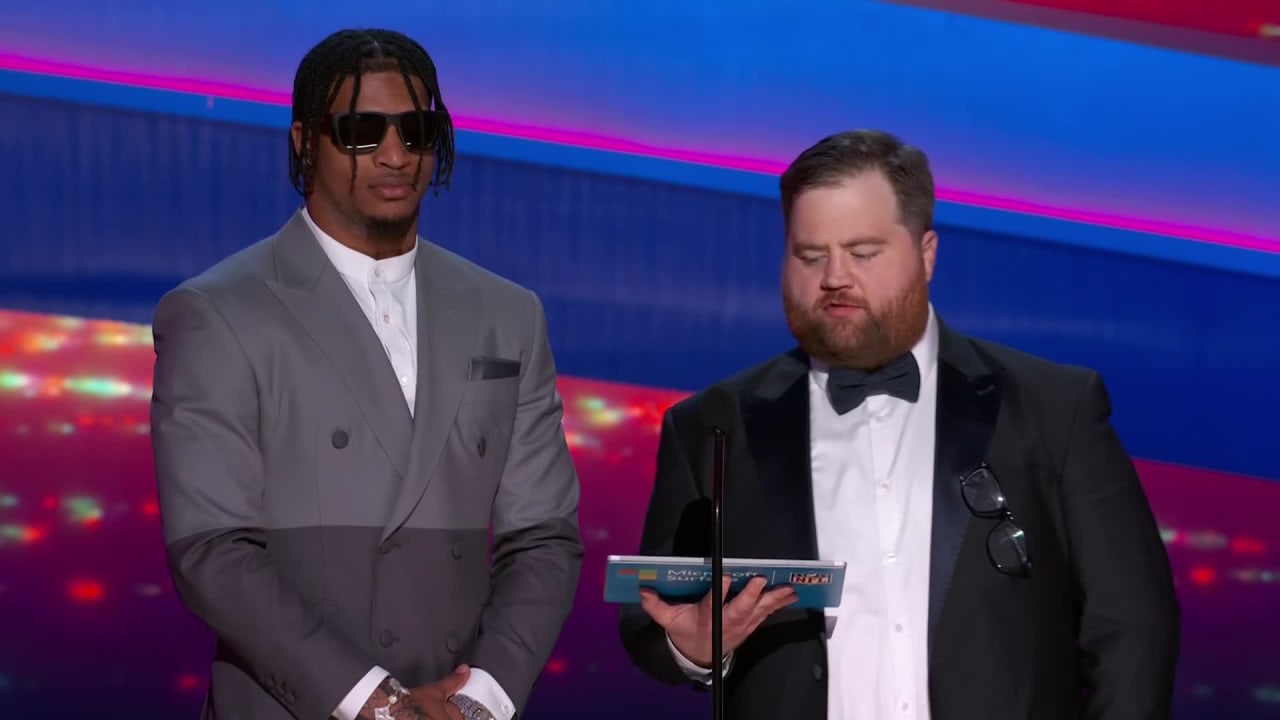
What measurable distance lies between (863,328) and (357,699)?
1012mm

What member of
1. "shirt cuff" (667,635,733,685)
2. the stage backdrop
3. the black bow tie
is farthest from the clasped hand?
the stage backdrop

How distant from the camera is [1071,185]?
15.5 feet

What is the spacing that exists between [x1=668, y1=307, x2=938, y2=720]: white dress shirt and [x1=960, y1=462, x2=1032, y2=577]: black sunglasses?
3.0 inches

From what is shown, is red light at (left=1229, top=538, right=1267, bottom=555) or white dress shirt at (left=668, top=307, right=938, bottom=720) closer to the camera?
white dress shirt at (left=668, top=307, right=938, bottom=720)

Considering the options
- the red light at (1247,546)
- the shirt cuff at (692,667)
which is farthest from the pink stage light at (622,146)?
the shirt cuff at (692,667)

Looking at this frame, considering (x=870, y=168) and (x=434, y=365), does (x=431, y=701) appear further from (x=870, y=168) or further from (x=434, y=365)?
(x=870, y=168)

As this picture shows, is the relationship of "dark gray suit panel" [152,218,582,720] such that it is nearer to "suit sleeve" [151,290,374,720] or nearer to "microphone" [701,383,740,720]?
"suit sleeve" [151,290,374,720]

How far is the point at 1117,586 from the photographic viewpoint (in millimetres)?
2795

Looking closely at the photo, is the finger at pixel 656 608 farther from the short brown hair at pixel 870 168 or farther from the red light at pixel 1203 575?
the red light at pixel 1203 575

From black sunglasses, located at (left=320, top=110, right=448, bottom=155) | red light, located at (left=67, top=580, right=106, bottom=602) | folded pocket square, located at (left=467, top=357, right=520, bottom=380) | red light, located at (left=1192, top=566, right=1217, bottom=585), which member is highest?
black sunglasses, located at (left=320, top=110, right=448, bottom=155)

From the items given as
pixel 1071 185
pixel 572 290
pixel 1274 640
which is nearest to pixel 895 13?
pixel 1071 185

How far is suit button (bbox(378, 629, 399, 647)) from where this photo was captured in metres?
2.77

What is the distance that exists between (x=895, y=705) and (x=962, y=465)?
0.40 m

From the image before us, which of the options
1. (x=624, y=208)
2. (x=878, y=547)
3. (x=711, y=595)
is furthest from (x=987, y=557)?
(x=624, y=208)
